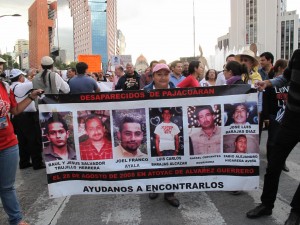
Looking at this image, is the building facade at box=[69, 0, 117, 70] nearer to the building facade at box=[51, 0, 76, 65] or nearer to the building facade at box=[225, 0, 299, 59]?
the building facade at box=[51, 0, 76, 65]

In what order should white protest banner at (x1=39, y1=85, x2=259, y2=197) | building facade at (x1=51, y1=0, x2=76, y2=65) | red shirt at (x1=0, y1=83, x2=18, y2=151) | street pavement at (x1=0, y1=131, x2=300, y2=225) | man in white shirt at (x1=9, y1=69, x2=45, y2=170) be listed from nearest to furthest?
red shirt at (x1=0, y1=83, x2=18, y2=151), street pavement at (x1=0, y1=131, x2=300, y2=225), white protest banner at (x1=39, y1=85, x2=259, y2=197), man in white shirt at (x1=9, y1=69, x2=45, y2=170), building facade at (x1=51, y1=0, x2=76, y2=65)

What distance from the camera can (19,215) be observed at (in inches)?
145

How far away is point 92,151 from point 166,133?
88 cm

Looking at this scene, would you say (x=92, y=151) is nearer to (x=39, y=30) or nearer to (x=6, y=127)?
(x=6, y=127)

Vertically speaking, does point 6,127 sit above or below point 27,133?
above

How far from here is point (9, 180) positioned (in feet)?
11.8

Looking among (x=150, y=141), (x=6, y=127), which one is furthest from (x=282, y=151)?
(x=6, y=127)

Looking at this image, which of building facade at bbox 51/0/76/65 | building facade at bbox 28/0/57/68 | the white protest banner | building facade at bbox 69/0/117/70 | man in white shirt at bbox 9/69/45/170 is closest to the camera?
the white protest banner

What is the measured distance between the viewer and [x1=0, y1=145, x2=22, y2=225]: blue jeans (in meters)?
3.50

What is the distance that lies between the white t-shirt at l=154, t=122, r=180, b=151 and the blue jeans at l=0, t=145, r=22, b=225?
5.16ft

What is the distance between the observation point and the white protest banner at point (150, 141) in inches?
163

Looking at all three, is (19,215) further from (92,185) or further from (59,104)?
(59,104)

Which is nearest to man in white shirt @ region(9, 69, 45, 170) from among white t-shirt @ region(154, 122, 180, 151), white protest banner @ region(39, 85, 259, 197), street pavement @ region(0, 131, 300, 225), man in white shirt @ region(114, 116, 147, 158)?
street pavement @ region(0, 131, 300, 225)

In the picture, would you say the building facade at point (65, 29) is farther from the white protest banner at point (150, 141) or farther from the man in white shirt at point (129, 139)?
the man in white shirt at point (129, 139)
